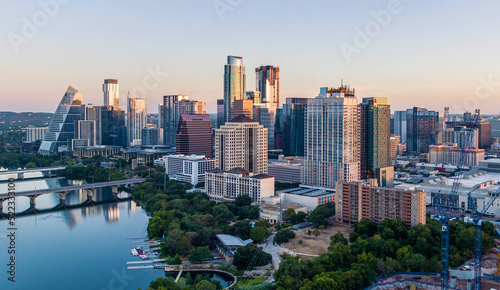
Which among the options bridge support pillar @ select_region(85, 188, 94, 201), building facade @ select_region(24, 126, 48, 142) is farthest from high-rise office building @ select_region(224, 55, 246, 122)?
building facade @ select_region(24, 126, 48, 142)

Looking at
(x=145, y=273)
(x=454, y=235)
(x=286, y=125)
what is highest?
(x=286, y=125)

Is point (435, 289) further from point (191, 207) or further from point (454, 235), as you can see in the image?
point (191, 207)

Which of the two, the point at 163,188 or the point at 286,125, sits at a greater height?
the point at 286,125

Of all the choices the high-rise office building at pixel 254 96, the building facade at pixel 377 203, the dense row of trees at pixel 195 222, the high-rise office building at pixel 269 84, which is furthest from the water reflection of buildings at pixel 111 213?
the high-rise office building at pixel 269 84

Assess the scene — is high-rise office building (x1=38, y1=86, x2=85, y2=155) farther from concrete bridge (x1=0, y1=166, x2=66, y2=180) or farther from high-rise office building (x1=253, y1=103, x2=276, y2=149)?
high-rise office building (x1=253, y1=103, x2=276, y2=149)

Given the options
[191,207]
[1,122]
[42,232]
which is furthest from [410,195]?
[1,122]

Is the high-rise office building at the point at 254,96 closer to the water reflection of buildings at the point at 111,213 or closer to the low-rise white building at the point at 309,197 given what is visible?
the low-rise white building at the point at 309,197
